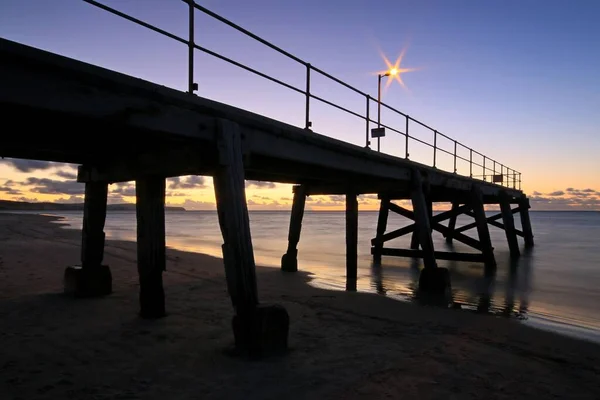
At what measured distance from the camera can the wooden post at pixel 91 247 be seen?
269 inches

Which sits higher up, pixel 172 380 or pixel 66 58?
pixel 66 58

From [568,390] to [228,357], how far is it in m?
3.22

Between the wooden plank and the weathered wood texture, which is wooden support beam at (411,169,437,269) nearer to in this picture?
the wooden plank

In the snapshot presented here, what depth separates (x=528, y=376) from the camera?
4.14 m

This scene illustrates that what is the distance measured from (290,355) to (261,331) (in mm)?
428

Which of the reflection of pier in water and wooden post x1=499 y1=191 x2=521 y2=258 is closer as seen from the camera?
the reflection of pier in water

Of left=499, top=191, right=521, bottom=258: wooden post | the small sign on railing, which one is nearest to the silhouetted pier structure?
the small sign on railing

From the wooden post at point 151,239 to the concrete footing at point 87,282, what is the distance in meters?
1.67

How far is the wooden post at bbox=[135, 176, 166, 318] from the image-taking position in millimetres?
5492

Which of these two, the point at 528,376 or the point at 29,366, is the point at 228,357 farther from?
the point at 528,376

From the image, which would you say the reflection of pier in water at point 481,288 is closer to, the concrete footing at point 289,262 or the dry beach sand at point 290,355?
the dry beach sand at point 290,355

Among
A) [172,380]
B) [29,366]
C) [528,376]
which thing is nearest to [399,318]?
[528,376]

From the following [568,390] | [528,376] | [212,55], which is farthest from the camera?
[212,55]

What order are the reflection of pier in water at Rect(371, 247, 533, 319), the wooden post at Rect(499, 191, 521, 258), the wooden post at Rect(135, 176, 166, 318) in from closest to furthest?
the wooden post at Rect(135, 176, 166, 318) → the reflection of pier in water at Rect(371, 247, 533, 319) → the wooden post at Rect(499, 191, 521, 258)
